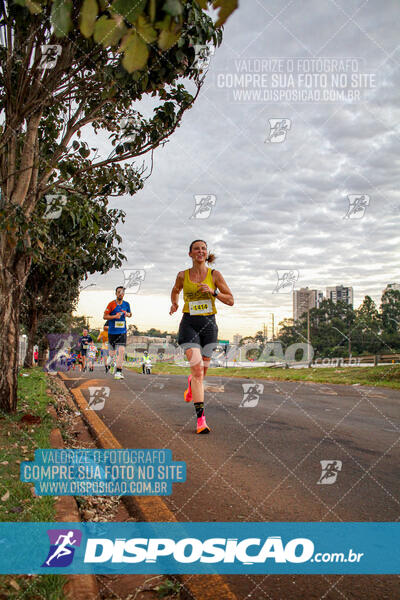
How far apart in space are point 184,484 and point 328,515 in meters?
1.10

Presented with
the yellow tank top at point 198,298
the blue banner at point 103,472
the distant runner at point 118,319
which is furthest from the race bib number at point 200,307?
the distant runner at point 118,319

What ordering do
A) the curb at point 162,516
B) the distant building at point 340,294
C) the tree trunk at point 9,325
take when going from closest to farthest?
the curb at point 162,516 < the tree trunk at point 9,325 < the distant building at point 340,294

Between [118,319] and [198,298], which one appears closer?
[198,298]

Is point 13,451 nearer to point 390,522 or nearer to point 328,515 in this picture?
point 328,515

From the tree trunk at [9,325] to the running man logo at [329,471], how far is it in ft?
13.0

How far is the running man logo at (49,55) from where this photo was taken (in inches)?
217

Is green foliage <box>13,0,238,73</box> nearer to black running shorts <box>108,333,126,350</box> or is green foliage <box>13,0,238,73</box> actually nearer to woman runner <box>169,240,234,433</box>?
woman runner <box>169,240,234,433</box>

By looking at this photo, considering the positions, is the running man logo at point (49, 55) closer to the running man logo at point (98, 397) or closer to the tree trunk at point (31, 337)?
the running man logo at point (98, 397)

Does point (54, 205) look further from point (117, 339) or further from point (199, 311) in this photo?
point (117, 339)

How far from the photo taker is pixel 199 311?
5078mm

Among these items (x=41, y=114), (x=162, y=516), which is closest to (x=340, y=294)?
(x=41, y=114)

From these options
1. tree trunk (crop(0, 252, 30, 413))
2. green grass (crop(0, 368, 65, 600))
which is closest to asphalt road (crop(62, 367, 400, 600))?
green grass (crop(0, 368, 65, 600))

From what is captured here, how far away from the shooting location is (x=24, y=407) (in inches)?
253

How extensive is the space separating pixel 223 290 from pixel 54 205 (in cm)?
263
